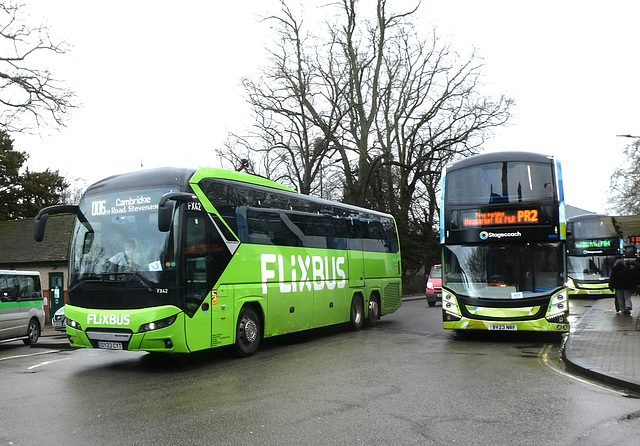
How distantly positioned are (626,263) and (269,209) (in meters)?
13.6

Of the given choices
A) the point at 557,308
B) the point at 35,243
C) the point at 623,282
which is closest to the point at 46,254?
the point at 35,243

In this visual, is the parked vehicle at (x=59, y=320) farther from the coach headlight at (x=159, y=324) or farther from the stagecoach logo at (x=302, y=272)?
the coach headlight at (x=159, y=324)

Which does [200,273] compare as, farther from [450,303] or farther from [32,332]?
[32,332]

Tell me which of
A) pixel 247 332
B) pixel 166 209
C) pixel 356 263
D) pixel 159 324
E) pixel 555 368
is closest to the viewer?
pixel 166 209

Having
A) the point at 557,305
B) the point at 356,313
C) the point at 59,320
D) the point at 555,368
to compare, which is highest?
the point at 557,305

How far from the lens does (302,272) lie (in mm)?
13898

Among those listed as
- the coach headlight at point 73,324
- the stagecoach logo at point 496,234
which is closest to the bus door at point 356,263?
the stagecoach logo at point 496,234

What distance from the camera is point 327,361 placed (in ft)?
35.6

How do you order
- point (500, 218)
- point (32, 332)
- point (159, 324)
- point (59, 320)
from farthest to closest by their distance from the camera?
point (59, 320) → point (32, 332) → point (500, 218) → point (159, 324)

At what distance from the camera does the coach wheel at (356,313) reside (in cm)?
1673

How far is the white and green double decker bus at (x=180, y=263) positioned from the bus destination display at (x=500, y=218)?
4.24 m

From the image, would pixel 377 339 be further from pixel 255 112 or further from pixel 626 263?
pixel 255 112

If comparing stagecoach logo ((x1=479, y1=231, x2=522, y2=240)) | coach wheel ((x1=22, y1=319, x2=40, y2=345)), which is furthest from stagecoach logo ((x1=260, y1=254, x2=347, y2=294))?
coach wheel ((x1=22, y1=319, x2=40, y2=345))

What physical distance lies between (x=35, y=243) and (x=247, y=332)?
22.2 m
